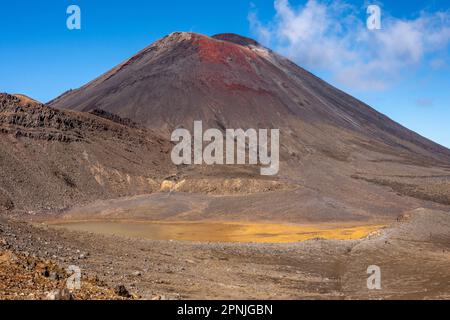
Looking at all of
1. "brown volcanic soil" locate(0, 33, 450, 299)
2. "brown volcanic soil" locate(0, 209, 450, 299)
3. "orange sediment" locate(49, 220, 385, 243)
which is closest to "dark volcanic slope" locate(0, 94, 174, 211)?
"brown volcanic soil" locate(0, 33, 450, 299)

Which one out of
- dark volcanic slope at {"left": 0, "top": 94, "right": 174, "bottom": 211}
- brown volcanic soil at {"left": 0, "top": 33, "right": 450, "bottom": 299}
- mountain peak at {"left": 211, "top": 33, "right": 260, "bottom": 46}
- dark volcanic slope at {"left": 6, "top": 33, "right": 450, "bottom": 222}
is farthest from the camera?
mountain peak at {"left": 211, "top": 33, "right": 260, "bottom": 46}

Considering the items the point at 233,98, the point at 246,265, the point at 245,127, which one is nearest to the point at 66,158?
the point at 245,127

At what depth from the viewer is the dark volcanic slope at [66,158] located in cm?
6219

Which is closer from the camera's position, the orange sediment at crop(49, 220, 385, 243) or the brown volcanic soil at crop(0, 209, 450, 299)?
the brown volcanic soil at crop(0, 209, 450, 299)

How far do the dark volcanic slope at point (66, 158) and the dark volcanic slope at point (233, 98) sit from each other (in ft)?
83.2

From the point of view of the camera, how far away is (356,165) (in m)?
94.4

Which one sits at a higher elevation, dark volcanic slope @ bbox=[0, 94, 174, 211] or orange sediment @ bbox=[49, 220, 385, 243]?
dark volcanic slope @ bbox=[0, 94, 174, 211]

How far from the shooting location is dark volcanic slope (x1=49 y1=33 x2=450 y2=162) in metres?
112

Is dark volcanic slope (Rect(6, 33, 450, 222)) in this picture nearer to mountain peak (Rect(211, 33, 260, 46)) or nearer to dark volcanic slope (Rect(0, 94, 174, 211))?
dark volcanic slope (Rect(0, 94, 174, 211))

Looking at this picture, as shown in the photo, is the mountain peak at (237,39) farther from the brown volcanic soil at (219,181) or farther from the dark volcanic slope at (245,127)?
the brown volcanic soil at (219,181)

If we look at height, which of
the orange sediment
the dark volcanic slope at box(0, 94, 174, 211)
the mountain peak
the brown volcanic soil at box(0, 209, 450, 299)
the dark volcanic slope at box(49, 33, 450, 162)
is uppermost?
the mountain peak

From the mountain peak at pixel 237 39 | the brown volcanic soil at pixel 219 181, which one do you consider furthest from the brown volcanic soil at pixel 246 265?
the mountain peak at pixel 237 39

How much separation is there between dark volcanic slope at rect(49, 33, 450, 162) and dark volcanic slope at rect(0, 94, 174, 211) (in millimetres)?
25345

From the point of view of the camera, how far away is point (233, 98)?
122500mm
